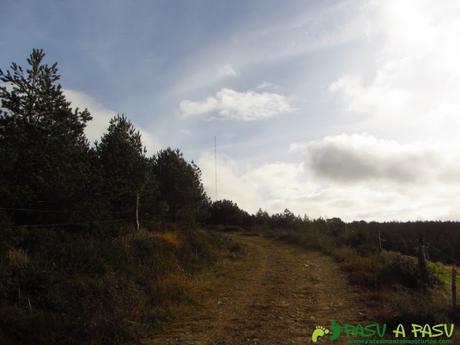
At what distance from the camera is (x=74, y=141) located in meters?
19.5

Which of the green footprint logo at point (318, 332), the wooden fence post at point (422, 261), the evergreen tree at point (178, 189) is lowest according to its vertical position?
the green footprint logo at point (318, 332)

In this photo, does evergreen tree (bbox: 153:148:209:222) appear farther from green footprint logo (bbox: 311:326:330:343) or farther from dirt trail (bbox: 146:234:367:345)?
green footprint logo (bbox: 311:326:330:343)

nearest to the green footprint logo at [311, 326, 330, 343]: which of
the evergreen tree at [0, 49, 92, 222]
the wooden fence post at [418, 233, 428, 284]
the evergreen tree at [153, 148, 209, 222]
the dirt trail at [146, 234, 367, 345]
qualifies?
the dirt trail at [146, 234, 367, 345]

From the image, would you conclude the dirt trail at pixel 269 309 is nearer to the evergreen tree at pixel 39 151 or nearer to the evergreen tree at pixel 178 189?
the evergreen tree at pixel 39 151

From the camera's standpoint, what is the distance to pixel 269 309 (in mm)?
10016

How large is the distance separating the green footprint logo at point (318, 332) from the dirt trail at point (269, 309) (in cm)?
12

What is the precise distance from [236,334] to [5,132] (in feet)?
50.1

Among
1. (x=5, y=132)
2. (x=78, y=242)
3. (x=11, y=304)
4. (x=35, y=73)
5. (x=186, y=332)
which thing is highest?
(x=35, y=73)

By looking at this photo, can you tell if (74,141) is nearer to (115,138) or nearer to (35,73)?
(115,138)

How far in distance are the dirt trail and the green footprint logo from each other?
0.12 m

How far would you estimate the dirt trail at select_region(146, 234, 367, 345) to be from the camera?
7836 millimetres

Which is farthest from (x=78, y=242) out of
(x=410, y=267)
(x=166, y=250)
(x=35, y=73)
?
(x=410, y=267)

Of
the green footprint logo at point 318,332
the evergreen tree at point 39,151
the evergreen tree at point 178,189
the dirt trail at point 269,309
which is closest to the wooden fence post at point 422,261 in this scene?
the dirt trail at point 269,309

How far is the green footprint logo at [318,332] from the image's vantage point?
7.58 metres
